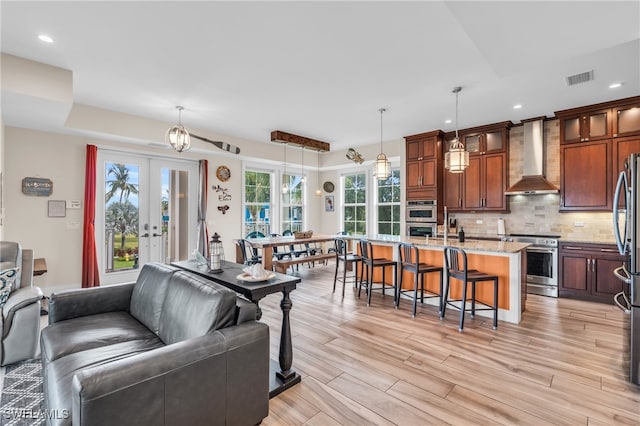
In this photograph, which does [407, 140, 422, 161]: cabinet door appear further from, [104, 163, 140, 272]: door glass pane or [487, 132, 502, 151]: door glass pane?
[104, 163, 140, 272]: door glass pane

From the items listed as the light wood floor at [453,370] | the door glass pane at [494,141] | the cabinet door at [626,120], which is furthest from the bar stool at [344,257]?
the cabinet door at [626,120]

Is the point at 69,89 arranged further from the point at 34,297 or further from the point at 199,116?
the point at 34,297

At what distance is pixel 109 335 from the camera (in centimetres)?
220

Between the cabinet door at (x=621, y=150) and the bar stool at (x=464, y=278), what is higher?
the cabinet door at (x=621, y=150)

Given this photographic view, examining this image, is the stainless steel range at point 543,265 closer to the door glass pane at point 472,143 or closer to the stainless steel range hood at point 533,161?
the stainless steel range hood at point 533,161

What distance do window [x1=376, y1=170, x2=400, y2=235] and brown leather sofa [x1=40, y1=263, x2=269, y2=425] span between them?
598cm

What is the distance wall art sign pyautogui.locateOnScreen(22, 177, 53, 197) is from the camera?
15.1ft

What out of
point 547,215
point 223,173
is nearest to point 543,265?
point 547,215

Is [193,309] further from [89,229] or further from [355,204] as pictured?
[355,204]

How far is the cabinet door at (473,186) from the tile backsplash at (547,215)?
36 centimetres

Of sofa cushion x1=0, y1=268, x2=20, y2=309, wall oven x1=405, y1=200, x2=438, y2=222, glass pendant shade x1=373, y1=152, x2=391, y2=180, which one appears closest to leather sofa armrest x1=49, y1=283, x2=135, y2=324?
sofa cushion x1=0, y1=268, x2=20, y2=309

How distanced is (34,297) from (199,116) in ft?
11.4

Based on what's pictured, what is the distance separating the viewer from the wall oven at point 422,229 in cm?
620

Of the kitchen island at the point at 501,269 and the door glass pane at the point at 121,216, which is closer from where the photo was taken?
the kitchen island at the point at 501,269
